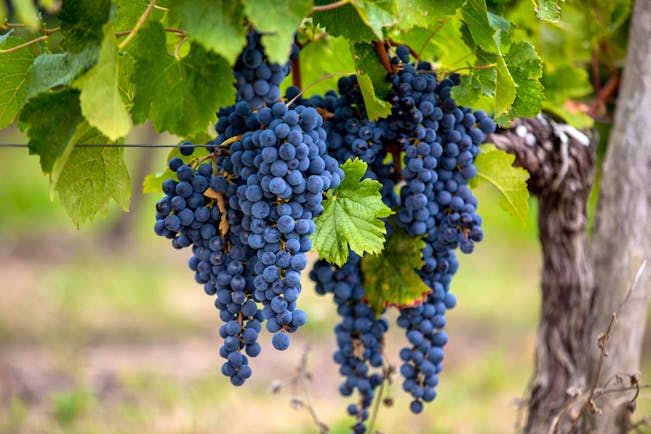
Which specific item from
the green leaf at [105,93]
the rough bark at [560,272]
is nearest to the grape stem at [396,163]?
the rough bark at [560,272]

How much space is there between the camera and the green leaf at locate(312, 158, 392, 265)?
1.29 m

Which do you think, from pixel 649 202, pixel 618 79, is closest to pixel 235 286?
pixel 649 202

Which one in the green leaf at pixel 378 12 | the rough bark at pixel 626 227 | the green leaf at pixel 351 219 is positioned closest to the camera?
the green leaf at pixel 378 12

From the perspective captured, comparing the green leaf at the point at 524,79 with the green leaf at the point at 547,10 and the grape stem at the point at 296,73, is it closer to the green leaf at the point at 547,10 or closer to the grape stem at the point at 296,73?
the green leaf at the point at 547,10

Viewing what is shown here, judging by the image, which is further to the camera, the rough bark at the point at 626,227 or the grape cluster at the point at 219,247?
the rough bark at the point at 626,227

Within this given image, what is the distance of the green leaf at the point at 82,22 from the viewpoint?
3.85 feet

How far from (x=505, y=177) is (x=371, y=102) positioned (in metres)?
0.44

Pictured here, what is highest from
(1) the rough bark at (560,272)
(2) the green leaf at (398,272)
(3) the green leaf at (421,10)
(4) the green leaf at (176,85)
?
(3) the green leaf at (421,10)

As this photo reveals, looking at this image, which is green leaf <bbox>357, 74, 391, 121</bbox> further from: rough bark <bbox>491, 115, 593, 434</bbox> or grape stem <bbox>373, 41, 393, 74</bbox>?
rough bark <bbox>491, 115, 593, 434</bbox>

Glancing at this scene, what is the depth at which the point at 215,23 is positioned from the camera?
3.55ft

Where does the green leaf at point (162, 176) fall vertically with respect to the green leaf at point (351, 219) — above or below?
below

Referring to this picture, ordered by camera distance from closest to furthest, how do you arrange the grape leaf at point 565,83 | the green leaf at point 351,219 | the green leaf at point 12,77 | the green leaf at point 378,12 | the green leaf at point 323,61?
1. the green leaf at point 378,12
2. the green leaf at point 351,219
3. the green leaf at point 12,77
4. the green leaf at point 323,61
5. the grape leaf at point 565,83

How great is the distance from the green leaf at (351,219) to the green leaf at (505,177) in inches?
16.4

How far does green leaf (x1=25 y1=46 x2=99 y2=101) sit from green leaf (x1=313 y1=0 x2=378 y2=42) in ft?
1.40
